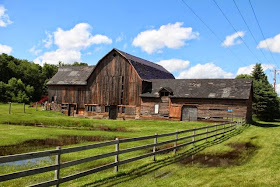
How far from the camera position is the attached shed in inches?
1398

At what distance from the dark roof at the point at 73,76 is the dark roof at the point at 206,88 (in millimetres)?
14742

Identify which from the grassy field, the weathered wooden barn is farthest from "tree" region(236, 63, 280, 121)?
the grassy field

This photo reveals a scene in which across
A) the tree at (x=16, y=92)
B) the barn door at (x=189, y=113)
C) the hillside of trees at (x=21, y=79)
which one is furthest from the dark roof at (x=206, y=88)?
the hillside of trees at (x=21, y=79)

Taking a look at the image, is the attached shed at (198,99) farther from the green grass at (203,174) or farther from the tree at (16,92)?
the tree at (16,92)

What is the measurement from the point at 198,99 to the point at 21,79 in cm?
6777

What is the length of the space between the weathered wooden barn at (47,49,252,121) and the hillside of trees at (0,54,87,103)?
2543 centimetres

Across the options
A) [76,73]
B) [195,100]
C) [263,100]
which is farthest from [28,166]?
[263,100]

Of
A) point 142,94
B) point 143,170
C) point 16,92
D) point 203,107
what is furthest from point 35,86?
point 143,170

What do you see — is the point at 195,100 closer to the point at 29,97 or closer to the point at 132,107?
the point at 132,107

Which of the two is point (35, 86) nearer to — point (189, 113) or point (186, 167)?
point (189, 113)

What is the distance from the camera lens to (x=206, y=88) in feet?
127

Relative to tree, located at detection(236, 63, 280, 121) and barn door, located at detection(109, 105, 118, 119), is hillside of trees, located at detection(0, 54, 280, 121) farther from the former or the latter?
barn door, located at detection(109, 105, 118, 119)

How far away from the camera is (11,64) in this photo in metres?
83.1

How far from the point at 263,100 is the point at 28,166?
50361 mm
